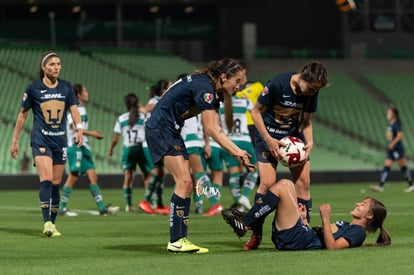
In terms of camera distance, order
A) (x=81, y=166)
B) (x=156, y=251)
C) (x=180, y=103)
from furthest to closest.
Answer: (x=81, y=166)
(x=156, y=251)
(x=180, y=103)

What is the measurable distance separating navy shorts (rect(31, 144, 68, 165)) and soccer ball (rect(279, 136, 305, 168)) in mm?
3499

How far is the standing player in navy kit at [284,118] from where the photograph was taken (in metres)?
11.5

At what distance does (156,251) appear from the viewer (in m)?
11.5

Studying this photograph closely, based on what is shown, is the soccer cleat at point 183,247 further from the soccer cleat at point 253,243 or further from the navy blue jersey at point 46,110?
the navy blue jersey at point 46,110

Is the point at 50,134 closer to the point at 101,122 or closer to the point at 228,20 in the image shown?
the point at 101,122

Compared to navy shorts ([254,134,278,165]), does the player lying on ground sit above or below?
below

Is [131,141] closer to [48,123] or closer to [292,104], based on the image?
[48,123]

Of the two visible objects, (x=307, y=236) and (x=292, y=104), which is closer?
(x=307, y=236)

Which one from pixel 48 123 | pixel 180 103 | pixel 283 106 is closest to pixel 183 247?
pixel 180 103

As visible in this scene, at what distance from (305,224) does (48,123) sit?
4.39 meters

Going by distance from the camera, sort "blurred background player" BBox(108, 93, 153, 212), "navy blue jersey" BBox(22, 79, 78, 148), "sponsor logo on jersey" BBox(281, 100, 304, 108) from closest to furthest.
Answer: "sponsor logo on jersey" BBox(281, 100, 304, 108) → "navy blue jersey" BBox(22, 79, 78, 148) → "blurred background player" BBox(108, 93, 153, 212)

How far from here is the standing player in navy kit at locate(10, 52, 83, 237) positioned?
1382cm

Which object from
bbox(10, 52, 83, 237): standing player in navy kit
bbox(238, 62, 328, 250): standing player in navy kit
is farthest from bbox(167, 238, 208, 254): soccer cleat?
bbox(10, 52, 83, 237): standing player in navy kit

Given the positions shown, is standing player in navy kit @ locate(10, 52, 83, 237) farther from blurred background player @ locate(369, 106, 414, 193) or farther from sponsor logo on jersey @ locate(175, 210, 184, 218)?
blurred background player @ locate(369, 106, 414, 193)
